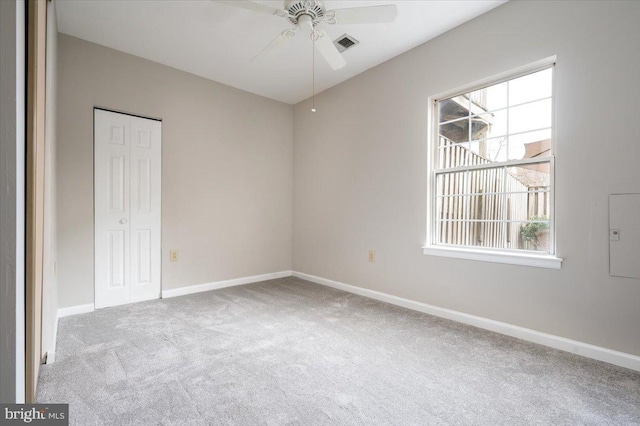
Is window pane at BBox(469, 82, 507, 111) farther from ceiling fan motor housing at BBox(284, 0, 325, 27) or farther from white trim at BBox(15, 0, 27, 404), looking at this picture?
white trim at BBox(15, 0, 27, 404)

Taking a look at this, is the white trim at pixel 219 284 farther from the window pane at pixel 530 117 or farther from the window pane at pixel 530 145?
the window pane at pixel 530 117

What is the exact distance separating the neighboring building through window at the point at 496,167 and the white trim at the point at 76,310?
3.54m

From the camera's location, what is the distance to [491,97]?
2760 millimetres

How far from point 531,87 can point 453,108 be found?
0.66 metres

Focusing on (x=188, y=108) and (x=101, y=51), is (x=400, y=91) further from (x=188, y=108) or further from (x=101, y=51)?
(x=101, y=51)

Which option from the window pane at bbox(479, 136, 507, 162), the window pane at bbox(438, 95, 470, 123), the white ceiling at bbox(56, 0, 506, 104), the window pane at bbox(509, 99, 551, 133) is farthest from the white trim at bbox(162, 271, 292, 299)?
the window pane at bbox(509, 99, 551, 133)

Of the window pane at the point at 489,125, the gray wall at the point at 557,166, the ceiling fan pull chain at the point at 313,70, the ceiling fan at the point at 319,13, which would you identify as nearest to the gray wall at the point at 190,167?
the ceiling fan pull chain at the point at 313,70

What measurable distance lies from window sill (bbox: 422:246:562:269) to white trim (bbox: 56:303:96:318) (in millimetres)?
3430

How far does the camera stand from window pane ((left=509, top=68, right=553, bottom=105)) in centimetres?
242

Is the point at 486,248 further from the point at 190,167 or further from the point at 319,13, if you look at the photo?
the point at 190,167

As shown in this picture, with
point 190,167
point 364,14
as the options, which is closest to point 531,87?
point 364,14
